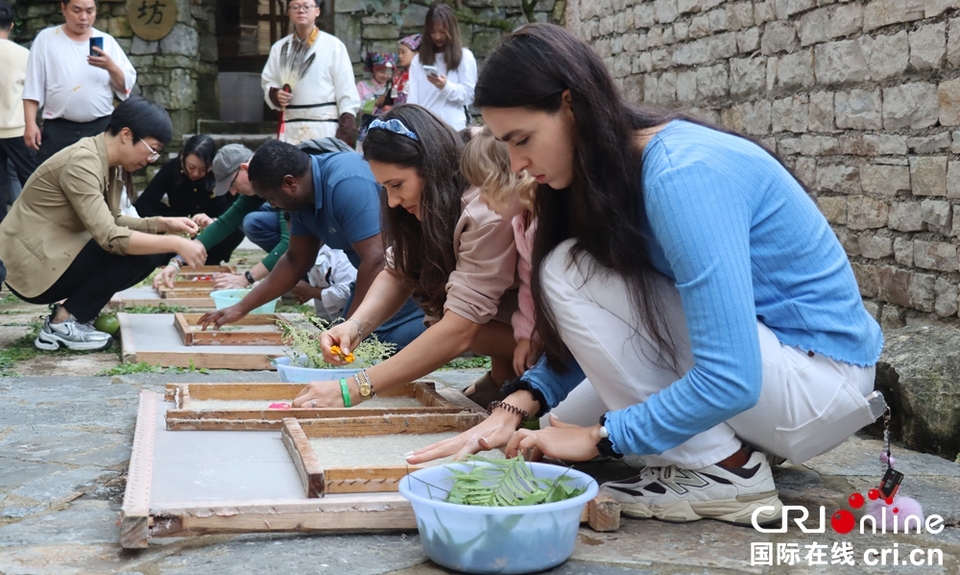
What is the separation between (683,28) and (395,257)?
11.7 feet

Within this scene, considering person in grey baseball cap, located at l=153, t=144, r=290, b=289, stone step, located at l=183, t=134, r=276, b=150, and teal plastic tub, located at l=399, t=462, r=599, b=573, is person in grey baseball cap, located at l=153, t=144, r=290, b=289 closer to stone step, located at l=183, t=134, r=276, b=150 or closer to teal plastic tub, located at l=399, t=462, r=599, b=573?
teal plastic tub, located at l=399, t=462, r=599, b=573

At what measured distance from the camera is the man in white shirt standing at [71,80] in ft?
20.7

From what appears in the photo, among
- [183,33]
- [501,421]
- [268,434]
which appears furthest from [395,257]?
[183,33]

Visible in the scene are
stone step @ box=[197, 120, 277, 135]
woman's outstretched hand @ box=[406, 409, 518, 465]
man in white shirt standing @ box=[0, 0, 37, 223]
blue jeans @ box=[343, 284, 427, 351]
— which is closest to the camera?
woman's outstretched hand @ box=[406, 409, 518, 465]

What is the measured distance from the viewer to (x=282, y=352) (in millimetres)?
4191

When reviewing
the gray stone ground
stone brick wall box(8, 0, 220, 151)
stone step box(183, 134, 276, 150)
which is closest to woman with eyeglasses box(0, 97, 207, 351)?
the gray stone ground

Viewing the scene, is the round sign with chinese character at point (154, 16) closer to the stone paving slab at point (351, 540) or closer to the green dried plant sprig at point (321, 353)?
the green dried plant sprig at point (321, 353)

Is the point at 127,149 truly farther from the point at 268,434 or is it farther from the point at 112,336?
the point at 268,434

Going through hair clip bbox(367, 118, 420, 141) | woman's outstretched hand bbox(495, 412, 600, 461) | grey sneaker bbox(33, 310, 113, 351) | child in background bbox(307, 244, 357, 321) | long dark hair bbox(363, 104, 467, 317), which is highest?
hair clip bbox(367, 118, 420, 141)

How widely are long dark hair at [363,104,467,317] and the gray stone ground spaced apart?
0.81 metres

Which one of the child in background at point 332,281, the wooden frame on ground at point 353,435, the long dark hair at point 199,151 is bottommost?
the child in background at point 332,281

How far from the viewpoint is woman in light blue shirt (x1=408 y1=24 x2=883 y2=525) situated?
176 cm

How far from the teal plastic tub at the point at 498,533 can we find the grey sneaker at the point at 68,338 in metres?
3.11

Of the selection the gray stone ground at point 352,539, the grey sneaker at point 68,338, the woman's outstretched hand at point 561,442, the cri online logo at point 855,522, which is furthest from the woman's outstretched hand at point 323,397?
the grey sneaker at point 68,338
